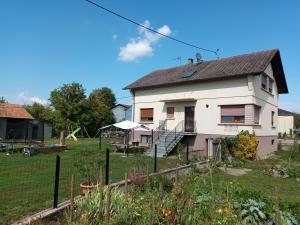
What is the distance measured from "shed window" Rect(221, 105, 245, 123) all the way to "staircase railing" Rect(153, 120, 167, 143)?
16.0ft

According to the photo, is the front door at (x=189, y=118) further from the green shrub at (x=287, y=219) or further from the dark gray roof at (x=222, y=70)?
the green shrub at (x=287, y=219)

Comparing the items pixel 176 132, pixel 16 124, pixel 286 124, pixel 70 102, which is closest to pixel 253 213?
pixel 176 132

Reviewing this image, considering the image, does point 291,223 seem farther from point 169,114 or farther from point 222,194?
point 169,114

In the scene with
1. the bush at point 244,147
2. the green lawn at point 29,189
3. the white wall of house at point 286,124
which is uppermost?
the white wall of house at point 286,124

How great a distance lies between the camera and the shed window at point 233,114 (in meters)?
19.5

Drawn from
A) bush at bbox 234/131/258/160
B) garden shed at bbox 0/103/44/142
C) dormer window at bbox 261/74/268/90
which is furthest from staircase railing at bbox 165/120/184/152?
garden shed at bbox 0/103/44/142

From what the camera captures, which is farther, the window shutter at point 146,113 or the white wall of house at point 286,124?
the white wall of house at point 286,124

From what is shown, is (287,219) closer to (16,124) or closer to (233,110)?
(233,110)

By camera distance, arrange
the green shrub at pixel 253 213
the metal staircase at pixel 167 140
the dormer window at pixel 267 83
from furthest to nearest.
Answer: the dormer window at pixel 267 83 → the metal staircase at pixel 167 140 → the green shrub at pixel 253 213

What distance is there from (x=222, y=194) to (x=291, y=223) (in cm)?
143

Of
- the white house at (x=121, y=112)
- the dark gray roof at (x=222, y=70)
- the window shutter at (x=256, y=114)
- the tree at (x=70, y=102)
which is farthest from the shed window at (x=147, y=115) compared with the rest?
the white house at (x=121, y=112)

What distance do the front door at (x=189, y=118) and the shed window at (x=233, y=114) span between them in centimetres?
258

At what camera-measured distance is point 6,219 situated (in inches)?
223

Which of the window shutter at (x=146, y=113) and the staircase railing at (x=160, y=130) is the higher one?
the window shutter at (x=146, y=113)
